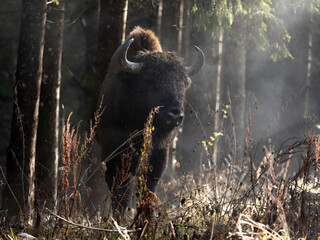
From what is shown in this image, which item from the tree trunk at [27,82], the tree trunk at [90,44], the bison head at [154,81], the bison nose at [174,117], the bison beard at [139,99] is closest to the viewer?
the tree trunk at [27,82]

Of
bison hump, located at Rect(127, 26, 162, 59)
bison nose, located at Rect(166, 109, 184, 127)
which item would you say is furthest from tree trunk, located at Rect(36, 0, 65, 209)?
bison nose, located at Rect(166, 109, 184, 127)

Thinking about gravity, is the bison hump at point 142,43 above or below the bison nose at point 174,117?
above

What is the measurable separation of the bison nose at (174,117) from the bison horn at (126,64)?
1.19 meters

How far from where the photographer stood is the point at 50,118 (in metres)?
6.85

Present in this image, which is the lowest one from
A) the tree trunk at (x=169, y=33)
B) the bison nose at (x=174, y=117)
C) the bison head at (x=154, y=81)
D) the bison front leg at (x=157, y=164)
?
the bison front leg at (x=157, y=164)

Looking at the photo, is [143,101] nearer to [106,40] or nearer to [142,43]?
[142,43]

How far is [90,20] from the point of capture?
14.2 meters

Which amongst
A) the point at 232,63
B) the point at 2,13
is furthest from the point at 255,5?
the point at 2,13

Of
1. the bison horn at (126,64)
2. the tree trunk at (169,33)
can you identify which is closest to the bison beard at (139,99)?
the bison horn at (126,64)

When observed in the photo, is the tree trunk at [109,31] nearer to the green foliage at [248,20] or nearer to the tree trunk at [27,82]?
the green foliage at [248,20]

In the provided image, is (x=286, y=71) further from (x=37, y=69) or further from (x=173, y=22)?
(x=37, y=69)

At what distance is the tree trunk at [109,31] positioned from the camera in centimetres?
851

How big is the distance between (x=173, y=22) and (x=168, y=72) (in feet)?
13.7

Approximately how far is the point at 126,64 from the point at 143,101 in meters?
0.69
